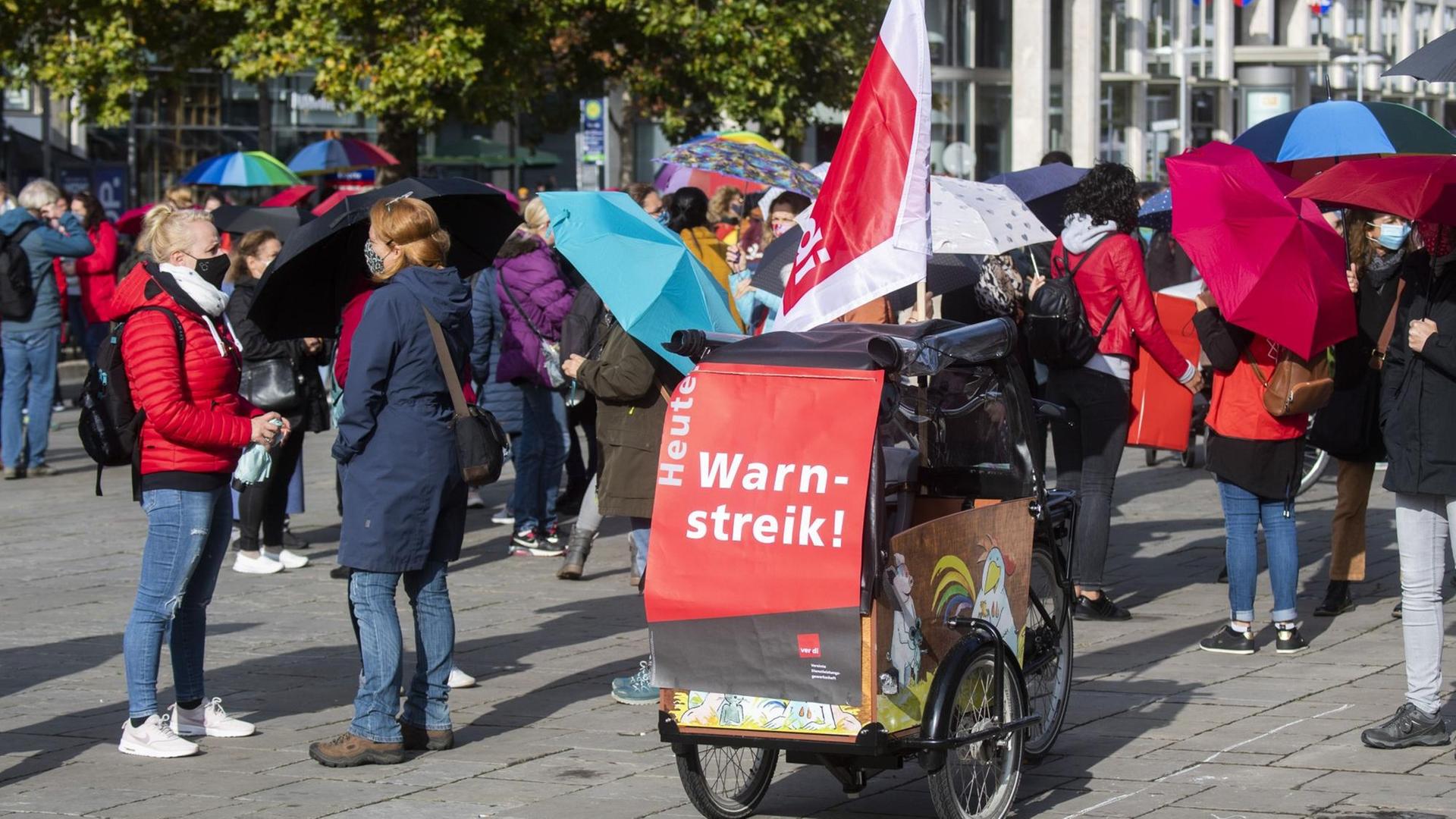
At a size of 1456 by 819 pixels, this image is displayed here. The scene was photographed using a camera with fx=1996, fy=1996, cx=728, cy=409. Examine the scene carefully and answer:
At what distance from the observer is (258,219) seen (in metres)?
15.4

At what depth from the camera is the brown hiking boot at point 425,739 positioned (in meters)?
6.79

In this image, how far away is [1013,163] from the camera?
4738cm

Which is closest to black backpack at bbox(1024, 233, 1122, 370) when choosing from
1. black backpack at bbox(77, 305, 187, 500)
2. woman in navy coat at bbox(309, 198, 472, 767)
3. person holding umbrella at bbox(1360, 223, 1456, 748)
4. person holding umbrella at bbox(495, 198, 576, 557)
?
person holding umbrella at bbox(1360, 223, 1456, 748)

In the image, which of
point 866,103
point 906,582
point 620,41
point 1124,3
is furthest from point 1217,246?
point 1124,3

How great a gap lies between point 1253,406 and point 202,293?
14.1 ft

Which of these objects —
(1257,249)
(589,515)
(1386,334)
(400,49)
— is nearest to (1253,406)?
(1386,334)

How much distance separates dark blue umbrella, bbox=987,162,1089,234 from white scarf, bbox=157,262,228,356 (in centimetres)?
568

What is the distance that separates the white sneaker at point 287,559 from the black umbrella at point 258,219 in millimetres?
4744

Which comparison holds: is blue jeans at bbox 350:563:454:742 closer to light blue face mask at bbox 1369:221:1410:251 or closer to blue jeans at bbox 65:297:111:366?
light blue face mask at bbox 1369:221:1410:251

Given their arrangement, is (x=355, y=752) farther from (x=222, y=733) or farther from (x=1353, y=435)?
(x=1353, y=435)

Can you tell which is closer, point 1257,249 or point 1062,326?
point 1257,249

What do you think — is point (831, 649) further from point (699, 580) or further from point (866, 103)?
point (866, 103)

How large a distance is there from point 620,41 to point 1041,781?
2194 cm

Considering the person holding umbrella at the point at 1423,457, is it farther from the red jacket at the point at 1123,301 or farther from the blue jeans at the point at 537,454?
the blue jeans at the point at 537,454
